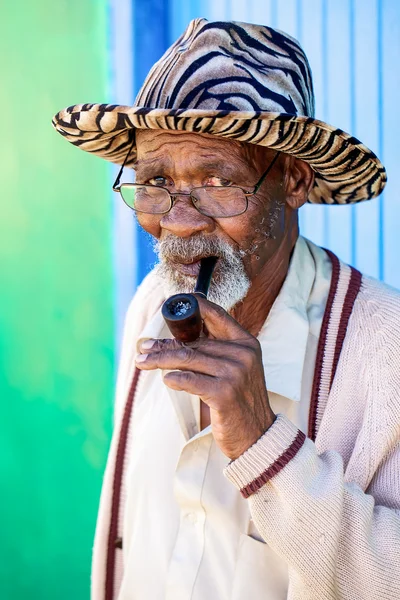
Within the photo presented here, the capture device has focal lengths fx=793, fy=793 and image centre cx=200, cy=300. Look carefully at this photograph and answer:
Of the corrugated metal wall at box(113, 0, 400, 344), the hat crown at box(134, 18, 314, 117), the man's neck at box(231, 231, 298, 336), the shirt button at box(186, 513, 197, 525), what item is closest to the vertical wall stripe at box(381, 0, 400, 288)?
the corrugated metal wall at box(113, 0, 400, 344)

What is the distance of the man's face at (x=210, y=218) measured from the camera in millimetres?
1881

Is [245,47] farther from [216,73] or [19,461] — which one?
[19,461]

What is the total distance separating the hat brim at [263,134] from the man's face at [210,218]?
75 mm

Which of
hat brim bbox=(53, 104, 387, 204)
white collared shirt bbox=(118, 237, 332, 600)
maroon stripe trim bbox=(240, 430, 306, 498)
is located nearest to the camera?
maroon stripe trim bbox=(240, 430, 306, 498)

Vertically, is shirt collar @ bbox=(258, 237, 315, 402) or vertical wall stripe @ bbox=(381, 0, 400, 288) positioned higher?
vertical wall stripe @ bbox=(381, 0, 400, 288)

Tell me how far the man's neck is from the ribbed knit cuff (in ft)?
2.00

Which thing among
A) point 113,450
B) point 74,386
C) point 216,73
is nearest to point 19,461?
point 74,386

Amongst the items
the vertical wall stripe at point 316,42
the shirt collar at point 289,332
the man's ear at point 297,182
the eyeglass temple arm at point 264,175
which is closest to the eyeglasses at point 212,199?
the eyeglass temple arm at point 264,175

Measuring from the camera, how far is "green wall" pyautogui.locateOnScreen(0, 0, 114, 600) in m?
3.04

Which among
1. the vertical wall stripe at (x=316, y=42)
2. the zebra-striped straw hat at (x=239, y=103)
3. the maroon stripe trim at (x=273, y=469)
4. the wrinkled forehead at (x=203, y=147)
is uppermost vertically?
the vertical wall stripe at (x=316, y=42)

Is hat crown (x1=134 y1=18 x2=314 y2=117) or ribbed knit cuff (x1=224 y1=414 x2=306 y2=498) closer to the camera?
ribbed knit cuff (x1=224 y1=414 x2=306 y2=498)

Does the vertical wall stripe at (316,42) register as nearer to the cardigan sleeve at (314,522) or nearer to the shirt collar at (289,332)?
the shirt collar at (289,332)

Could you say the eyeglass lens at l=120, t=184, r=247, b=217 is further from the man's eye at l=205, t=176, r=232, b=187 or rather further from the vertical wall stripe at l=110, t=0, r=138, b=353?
the vertical wall stripe at l=110, t=0, r=138, b=353

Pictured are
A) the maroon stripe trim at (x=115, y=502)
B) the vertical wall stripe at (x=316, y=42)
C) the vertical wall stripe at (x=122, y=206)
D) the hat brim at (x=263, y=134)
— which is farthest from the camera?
the vertical wall stripe at (x=122, y=206)
